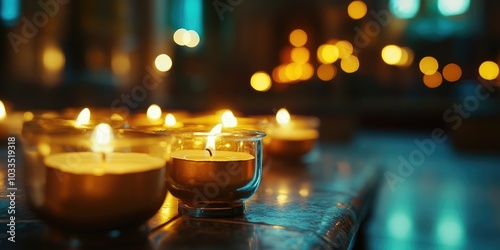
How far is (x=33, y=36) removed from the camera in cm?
307

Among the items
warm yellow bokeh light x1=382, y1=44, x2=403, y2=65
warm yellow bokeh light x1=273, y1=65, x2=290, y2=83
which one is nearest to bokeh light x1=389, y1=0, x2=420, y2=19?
warm yellow bokeh light x1=382, y1=44, x2=403, y2=65

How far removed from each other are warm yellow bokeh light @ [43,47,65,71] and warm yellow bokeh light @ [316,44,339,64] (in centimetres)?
312

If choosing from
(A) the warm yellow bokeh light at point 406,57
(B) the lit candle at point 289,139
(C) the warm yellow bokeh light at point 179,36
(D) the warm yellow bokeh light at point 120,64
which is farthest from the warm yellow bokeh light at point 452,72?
(B) the lit candle at point 289,139

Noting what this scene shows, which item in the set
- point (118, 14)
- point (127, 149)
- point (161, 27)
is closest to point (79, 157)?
point (127, 149)

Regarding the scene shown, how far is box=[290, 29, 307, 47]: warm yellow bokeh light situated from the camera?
19.9ft

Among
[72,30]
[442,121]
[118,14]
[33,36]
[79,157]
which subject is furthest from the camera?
[442,121]

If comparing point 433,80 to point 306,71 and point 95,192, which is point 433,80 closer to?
point 306,71

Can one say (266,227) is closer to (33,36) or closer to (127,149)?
(127,149)

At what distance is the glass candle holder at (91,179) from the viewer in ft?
1.46

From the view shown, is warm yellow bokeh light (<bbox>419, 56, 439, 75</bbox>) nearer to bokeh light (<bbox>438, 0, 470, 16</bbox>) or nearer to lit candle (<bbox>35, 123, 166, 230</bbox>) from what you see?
bokeh light (<bbox>438, 0, 470, 16</bbox>)

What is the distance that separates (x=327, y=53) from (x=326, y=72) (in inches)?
8.2

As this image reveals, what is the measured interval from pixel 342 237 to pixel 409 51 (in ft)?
17.6

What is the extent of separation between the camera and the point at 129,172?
1.51 ft

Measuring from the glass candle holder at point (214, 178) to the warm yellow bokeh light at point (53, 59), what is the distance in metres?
2.89
